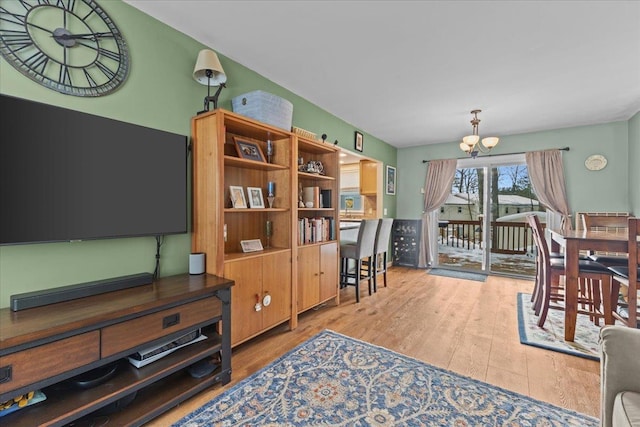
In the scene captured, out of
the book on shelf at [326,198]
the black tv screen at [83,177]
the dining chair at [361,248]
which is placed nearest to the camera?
the black tv screen at [83,177]

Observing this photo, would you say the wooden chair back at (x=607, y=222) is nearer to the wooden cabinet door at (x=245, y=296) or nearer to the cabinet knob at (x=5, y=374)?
the wooden cabinet door at (x=245, y=296)

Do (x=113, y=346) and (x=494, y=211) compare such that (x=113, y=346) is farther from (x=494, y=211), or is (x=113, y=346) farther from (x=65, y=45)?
(x=494, y=211)

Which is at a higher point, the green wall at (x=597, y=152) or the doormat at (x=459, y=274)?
the green wall at (x=597, y=152)

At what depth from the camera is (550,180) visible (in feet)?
13.9

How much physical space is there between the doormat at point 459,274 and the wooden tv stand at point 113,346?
13.1 feet

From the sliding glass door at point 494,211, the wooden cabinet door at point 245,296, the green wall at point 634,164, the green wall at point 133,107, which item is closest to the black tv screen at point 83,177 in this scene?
the green wall at point 133,107

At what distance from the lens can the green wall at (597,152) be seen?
3730 millimetres

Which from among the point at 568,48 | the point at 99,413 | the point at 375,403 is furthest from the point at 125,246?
the point at 568,48

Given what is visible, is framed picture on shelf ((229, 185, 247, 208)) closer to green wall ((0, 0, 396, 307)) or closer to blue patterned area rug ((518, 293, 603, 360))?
green wall ((0, 0, 396, 307))

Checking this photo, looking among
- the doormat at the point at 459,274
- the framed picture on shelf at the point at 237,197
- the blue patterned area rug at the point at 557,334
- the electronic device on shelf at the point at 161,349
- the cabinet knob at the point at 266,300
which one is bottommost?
the blue patterned area rug at the point at 557,334

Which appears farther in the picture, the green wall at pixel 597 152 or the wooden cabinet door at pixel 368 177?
the wooden cabinet door at pixel 368 177

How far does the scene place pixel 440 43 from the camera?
6.95ft

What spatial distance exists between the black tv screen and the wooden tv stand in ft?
1.26

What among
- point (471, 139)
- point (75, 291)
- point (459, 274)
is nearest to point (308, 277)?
point (75, 291)
